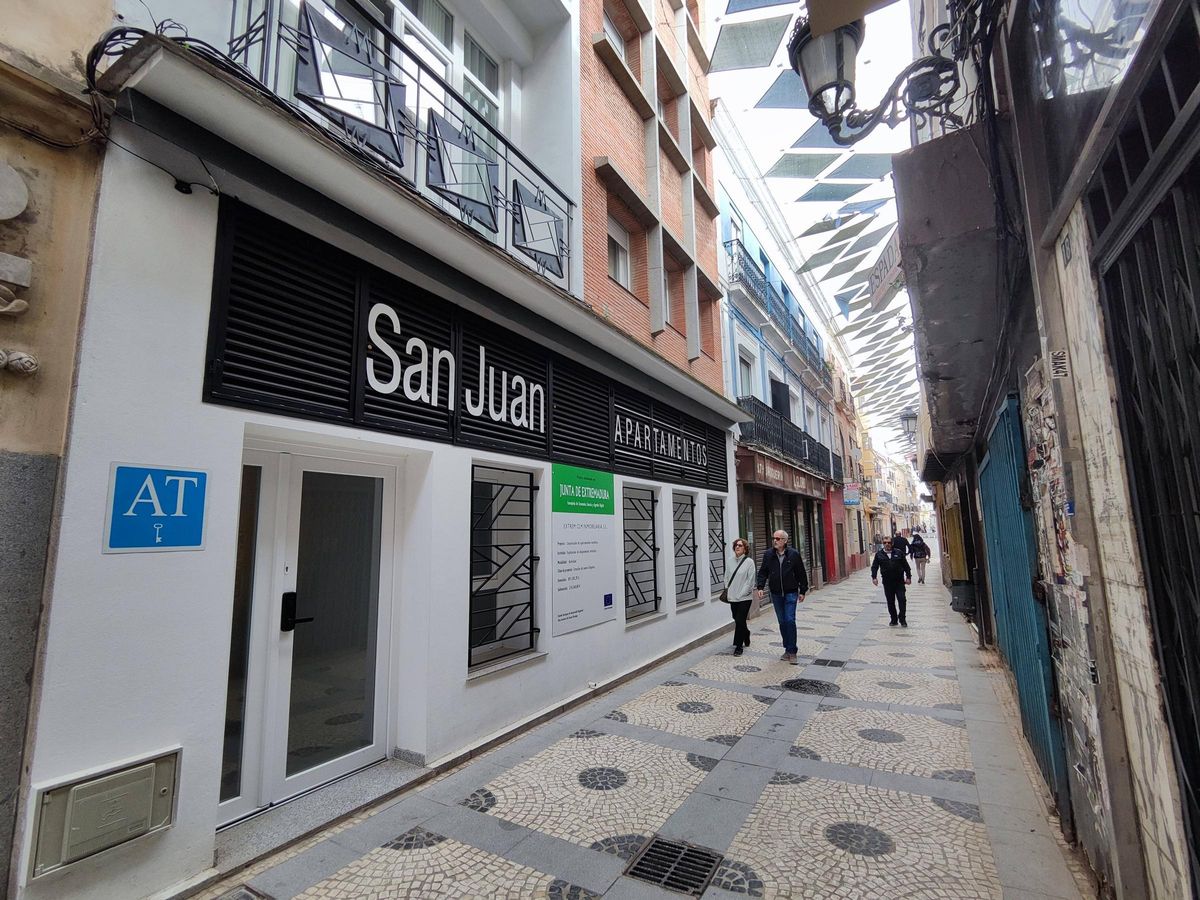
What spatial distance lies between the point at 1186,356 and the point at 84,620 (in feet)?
14.4

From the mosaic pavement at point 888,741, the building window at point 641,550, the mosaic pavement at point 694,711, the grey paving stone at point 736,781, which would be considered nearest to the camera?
the grey paving stone at point 736,781

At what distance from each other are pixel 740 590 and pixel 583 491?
10.3 feet

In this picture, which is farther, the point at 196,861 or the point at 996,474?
the point at 996,474

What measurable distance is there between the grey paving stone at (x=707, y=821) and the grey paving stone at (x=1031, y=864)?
4.54 feet

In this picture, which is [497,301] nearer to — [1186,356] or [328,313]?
[328,313]

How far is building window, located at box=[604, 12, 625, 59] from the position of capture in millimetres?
8961

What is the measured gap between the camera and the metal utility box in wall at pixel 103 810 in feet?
8.20

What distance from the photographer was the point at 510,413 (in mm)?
5707

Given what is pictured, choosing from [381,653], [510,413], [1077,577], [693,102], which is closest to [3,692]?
[381,653]

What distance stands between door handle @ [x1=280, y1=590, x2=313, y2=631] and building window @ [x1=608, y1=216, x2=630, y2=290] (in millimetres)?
6348

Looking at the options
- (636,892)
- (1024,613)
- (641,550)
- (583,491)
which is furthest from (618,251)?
(636,892)

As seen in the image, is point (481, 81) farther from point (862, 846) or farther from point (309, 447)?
point (862, 846)

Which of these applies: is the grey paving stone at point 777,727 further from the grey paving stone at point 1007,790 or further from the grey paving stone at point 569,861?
the grey paving stone at point 569,861

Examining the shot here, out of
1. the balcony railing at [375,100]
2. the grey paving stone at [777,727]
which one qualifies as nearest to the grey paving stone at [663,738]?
the grey paving stone at [777,727]
